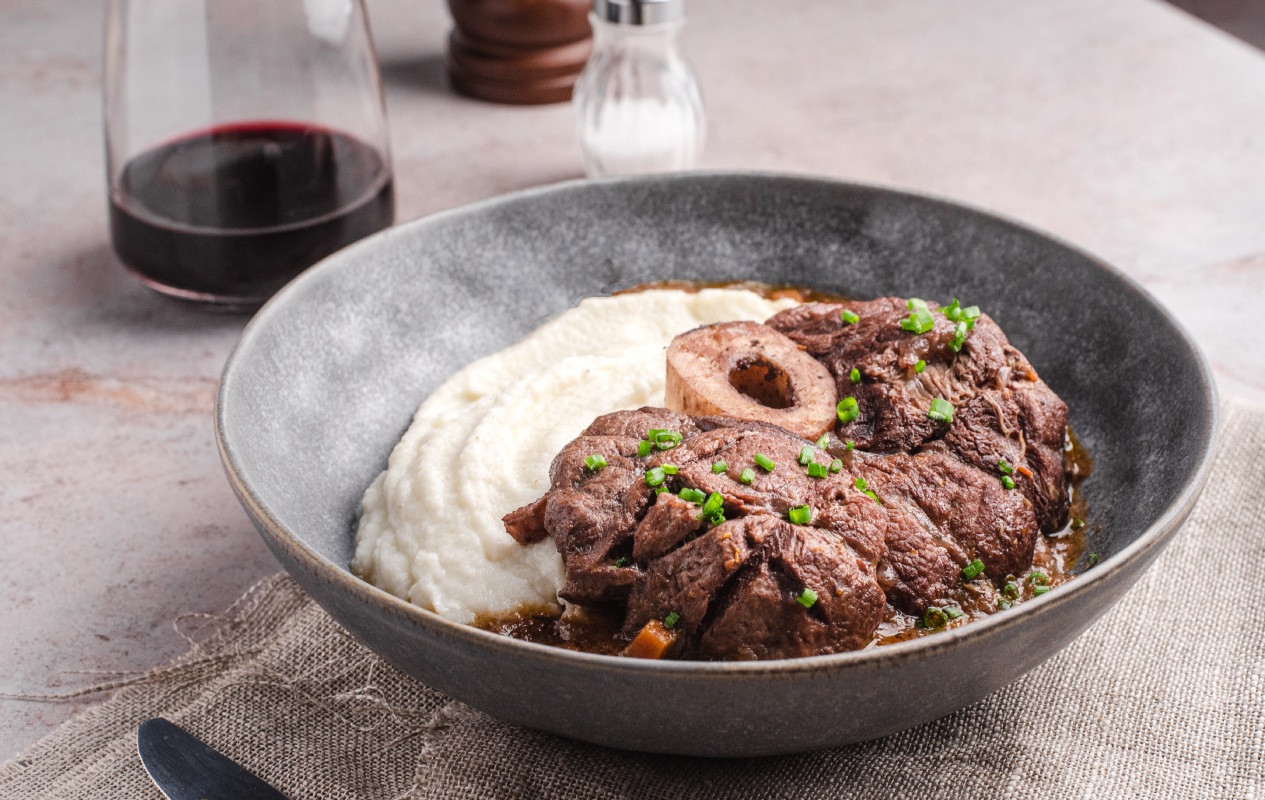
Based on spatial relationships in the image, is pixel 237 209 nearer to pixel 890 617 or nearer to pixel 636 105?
pixel 636 105

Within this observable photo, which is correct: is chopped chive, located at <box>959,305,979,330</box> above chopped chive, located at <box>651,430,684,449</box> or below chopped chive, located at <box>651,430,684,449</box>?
above

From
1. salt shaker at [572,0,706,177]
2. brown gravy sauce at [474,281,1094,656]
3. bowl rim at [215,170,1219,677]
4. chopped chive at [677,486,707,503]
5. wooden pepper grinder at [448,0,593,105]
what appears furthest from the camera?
wooden pepper grinder at [448,0,593,105]

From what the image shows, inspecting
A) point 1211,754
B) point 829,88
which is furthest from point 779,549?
point 829,88

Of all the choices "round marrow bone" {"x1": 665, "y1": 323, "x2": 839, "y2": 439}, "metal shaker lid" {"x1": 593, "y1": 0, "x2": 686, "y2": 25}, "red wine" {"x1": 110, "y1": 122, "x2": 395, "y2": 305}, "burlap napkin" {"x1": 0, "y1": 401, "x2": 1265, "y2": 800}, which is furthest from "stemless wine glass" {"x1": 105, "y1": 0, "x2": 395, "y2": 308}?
"round marrow bone" {"x1": 665, "y1": 323, "x2": 839, "y2": 439}

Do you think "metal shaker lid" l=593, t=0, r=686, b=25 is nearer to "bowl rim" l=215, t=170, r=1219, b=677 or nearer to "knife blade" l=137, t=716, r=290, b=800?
"bowl rim" l=215, t=170, r=1219, b=677

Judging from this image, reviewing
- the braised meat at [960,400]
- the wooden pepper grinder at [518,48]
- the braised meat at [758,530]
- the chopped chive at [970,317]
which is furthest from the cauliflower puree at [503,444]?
the wooden pepper grinder at [518,48]

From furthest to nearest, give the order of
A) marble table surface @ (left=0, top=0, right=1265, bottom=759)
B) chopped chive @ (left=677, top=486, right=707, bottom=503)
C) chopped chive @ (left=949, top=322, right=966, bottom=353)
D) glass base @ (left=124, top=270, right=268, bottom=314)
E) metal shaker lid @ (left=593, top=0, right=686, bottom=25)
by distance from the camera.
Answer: metal shaker lid @ (left=593, top=0, right=686, bottom=25), glass base @ (left=124, top=270, right=268, bottom=314), marble table surface @ (left=0, top=0, right=1265, bottom=759), chopped chive @ (left=949, top=322, right=966, bottom=353), chopped chive @ (left=677, top=486, right=707, bottom=503)

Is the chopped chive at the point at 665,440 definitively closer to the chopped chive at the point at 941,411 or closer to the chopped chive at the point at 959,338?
the chopped chive at the point at 941,411
